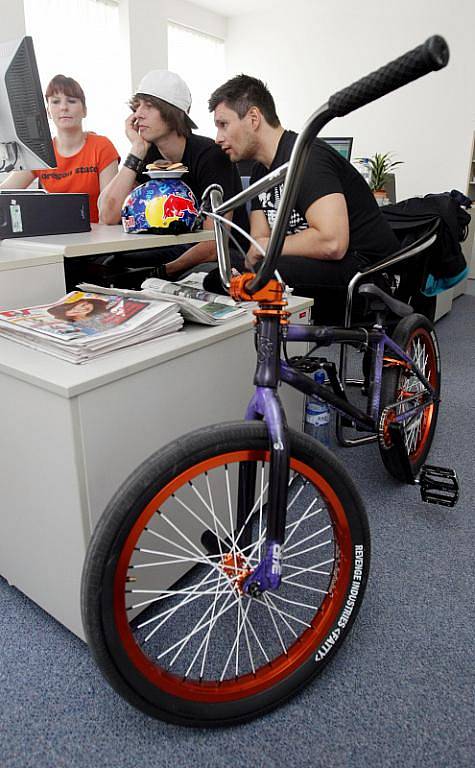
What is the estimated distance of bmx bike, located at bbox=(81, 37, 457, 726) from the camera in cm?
74

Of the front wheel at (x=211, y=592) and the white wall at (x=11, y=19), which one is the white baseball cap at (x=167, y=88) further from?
the white wall at (x=11, y=19)

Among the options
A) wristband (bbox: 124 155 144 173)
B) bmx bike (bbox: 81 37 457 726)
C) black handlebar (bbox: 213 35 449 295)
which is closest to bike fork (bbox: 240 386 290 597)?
bmx bike (bbox: 81 37 457 726)

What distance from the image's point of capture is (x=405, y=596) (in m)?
1.17

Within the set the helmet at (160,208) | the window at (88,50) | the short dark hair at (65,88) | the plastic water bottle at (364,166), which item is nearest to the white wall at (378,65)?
the plastic water bottle at (364,166)

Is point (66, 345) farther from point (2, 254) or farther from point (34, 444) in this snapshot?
point (2, 254)

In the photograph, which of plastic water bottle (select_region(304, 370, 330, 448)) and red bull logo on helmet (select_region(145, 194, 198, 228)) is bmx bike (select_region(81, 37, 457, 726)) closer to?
plastic water bottle (select_region(304, 370, 330, 448))

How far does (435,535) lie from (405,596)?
262 mm

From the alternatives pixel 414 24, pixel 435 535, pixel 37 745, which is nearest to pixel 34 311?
pixel 37 745

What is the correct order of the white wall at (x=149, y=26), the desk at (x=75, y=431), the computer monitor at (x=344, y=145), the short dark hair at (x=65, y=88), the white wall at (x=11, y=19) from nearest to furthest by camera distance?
1. the desk at (x=75, y=431)
2. the short dark hair at (x=65, y=88)
3. the white wall at (x=11, y=19)
4. the computer monitor at (x=344, y=145)
5. the white wall at (x=149, y=26)

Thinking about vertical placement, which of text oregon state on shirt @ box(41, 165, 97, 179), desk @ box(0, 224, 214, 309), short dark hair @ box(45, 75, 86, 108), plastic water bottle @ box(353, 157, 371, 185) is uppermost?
short dark hair @ box(45, 75, 86, 108)

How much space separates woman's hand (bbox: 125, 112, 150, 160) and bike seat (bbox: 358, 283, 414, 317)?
894 mm

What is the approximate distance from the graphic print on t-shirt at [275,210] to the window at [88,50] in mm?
3645

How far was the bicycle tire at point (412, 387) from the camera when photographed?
140cm

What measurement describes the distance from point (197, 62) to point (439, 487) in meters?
6.12
